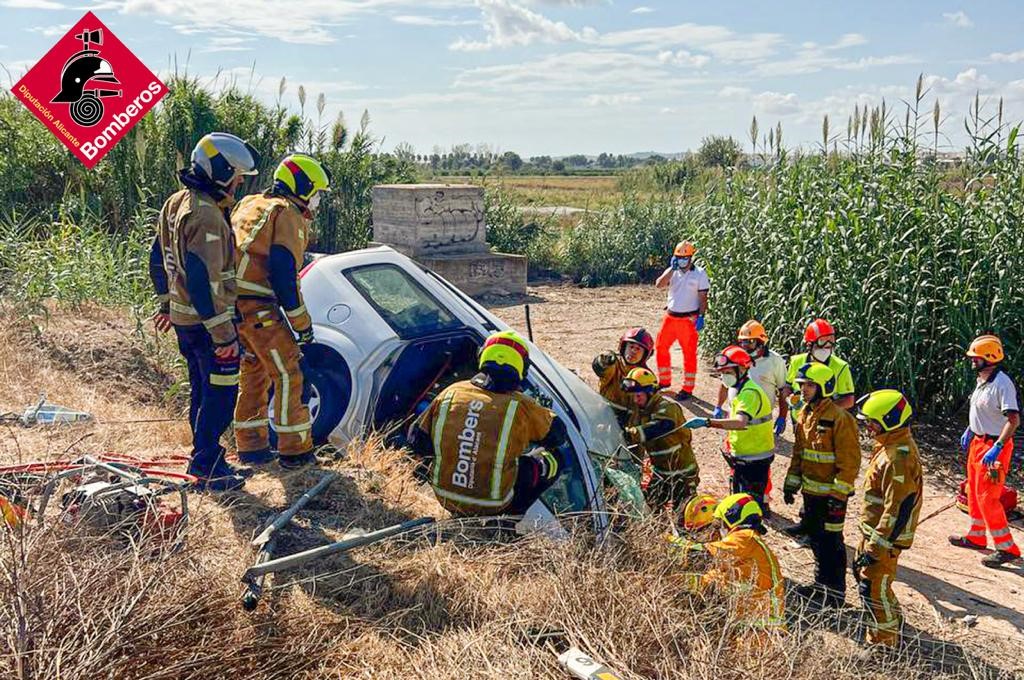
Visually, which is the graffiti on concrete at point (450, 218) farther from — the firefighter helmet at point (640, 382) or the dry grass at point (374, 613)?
the dry grass at point (374, 613)

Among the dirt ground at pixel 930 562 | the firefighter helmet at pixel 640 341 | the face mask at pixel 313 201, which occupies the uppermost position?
the face mask at pixel 313 201

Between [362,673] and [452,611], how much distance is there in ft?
1.64

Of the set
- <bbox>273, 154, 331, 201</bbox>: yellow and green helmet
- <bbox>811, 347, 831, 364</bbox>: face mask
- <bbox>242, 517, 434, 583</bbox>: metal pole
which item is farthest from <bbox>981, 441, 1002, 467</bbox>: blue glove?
<bbox>273, 154, 331, 201</bbox>: yellow and green helmet

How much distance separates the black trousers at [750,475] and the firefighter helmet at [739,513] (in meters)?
1.63

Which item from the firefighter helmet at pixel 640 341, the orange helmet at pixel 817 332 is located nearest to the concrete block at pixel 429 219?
the orange helmet at pixel 817 332

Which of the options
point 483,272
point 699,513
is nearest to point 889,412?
point 699,513

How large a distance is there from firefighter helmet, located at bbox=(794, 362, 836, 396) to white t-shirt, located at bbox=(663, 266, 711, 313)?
160 inches

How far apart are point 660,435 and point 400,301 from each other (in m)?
1.85

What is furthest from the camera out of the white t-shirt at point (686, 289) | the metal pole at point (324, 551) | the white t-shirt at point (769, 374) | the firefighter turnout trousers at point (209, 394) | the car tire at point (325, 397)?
the white t-shirt at point (686, 289)

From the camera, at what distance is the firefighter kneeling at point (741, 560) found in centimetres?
370

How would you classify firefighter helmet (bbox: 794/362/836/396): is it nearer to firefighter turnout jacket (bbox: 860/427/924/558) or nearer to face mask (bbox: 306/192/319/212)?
firefighter turnout jacket (bbox: 860/427/924/558)

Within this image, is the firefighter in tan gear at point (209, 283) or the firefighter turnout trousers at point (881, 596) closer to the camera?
the firefighter in tan gear at point (209, 283)

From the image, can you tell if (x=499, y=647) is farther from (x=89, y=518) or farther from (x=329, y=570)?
(x=89, y=518)

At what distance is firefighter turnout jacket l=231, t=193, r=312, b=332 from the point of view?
480cm
